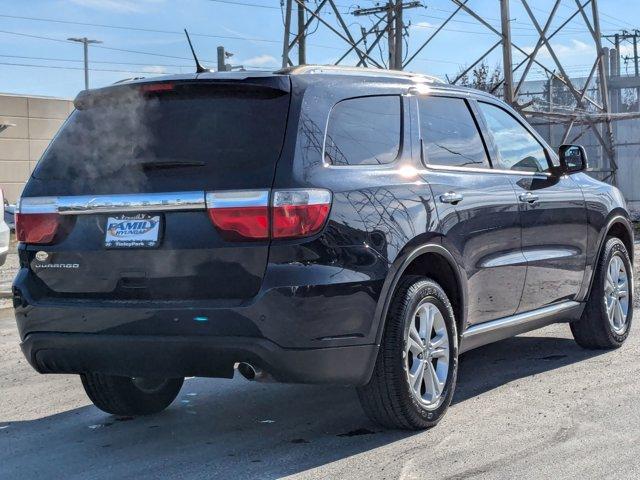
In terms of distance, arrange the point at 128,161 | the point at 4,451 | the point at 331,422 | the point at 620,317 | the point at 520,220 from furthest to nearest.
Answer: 1. the point at 620,317
2. the point at 520,220
3. the point at 331,422
4. the point at 4,451
5. the point at 128,161

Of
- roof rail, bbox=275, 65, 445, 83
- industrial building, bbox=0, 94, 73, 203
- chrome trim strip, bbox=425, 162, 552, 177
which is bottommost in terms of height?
chrome trim strip, bbox=425, 162, 552, 177

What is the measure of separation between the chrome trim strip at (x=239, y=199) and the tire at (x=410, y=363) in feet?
2.93

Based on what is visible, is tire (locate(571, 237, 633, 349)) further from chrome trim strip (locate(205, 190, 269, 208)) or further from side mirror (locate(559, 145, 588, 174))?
chrome trim strip (locate(205, 190, 269, 208))

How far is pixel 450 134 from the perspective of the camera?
5.48 metres

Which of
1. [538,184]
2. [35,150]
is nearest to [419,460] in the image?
[538,184]

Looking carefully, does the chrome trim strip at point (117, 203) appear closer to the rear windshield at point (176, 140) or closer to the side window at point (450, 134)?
the rear windshield at point (176, 140)

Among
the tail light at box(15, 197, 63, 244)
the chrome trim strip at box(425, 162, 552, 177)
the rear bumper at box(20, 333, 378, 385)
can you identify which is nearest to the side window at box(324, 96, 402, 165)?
the chrome trim strip at box(425, 162, 552, 177)

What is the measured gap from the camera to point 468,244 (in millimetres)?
5230

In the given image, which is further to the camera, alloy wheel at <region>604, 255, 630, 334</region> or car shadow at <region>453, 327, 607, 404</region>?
alloy wheel at <region>604, 255, 630, 334</region>

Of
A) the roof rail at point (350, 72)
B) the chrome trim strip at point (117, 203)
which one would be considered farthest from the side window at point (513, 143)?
the chrome trim strip at point (117, 203)

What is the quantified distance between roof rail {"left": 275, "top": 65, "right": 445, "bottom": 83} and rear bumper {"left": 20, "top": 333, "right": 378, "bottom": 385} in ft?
4.35

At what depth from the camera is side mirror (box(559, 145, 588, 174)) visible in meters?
6.47

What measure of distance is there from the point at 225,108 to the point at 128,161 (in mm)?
514

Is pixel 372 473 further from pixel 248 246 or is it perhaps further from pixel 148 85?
pixel 148 85
